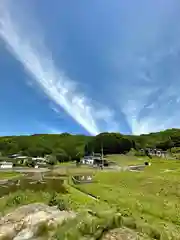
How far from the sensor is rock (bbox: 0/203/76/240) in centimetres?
997

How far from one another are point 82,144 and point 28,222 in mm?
183580

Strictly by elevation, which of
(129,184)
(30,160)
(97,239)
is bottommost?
(97,239)

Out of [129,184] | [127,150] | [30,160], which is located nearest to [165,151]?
[127,150]

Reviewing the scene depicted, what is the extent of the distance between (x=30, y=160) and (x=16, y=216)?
125398 millimetres

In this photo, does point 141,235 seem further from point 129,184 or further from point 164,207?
point 129,184

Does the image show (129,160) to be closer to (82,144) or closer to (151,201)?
(82,144)

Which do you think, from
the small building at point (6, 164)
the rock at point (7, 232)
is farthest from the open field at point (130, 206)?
the small building at point (6, 164)

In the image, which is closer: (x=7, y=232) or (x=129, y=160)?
(x=7, y=232)

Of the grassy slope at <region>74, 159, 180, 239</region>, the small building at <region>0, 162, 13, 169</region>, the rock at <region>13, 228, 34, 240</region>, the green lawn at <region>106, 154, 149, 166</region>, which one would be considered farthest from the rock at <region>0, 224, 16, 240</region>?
the small building at <region>0, 162, 13, 169</region>

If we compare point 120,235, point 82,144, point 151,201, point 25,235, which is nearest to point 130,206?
point 151,201

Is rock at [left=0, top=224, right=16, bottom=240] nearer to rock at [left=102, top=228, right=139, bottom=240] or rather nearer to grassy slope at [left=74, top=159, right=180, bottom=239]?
rock at [left=102, top=228, right=139, bottom=240]

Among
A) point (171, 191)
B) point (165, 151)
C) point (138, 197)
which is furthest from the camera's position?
point (165, 151)

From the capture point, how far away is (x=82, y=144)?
194 meters

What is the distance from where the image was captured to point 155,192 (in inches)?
1612
